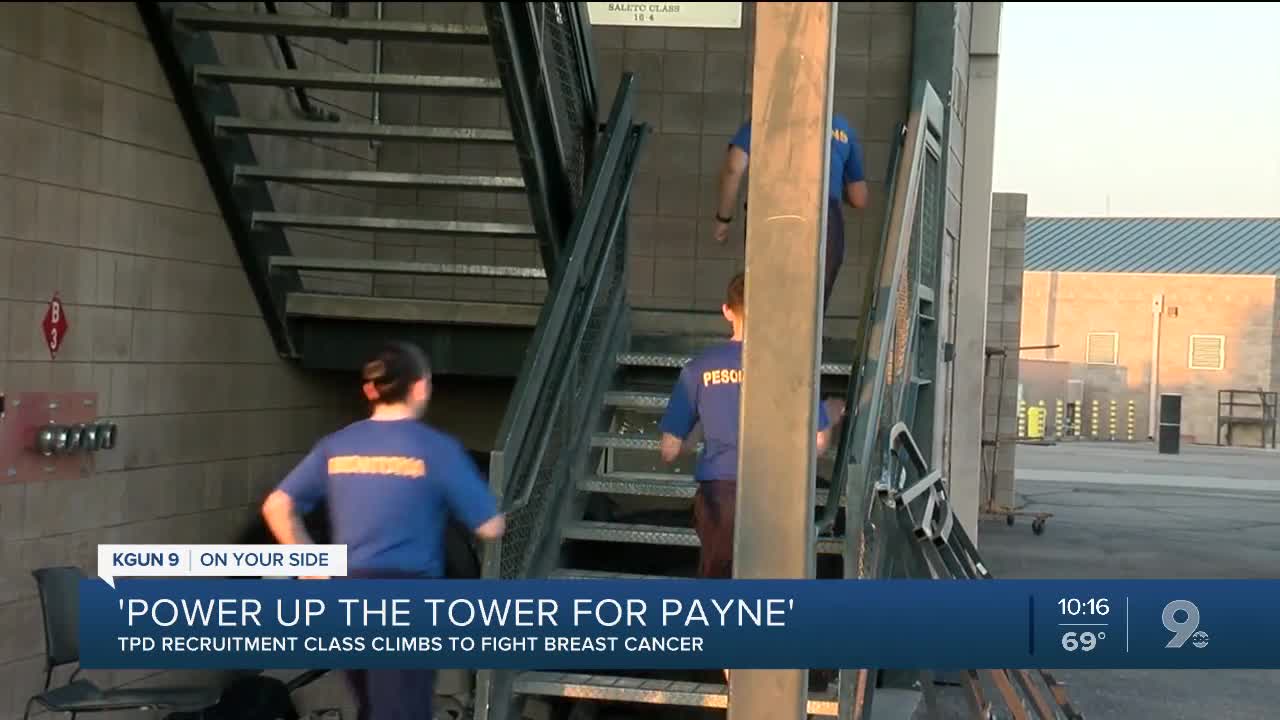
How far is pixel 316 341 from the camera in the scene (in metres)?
7.26

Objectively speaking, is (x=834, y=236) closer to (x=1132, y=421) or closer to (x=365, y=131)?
(x=365, y=131)

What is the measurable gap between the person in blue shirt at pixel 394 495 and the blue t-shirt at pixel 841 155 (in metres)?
2.64

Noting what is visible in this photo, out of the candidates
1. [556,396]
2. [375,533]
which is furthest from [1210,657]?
[556,396]

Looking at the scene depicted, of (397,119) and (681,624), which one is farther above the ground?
(397,119)

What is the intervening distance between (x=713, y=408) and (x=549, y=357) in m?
0.77

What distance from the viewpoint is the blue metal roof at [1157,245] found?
4575 centimetres

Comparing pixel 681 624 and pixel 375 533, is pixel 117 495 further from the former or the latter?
pixel 681 624

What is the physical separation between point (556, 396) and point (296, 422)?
235 cm

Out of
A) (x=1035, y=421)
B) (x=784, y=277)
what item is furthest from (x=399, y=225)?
(x=1035, y=421)

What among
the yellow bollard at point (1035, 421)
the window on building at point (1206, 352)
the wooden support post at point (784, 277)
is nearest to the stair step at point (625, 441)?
the wooden support post at point (784, 277)

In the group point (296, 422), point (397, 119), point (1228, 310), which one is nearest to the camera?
point (296, 422)

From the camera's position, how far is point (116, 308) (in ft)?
19.5

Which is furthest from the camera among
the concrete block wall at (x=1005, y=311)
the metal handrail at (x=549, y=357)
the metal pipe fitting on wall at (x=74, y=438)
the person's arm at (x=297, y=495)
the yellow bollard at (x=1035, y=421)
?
the yellow bollard at (x=1035, y=421)

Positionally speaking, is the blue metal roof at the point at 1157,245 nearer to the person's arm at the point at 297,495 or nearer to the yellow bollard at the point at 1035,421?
the yellow bollard at the point at 1035,421
